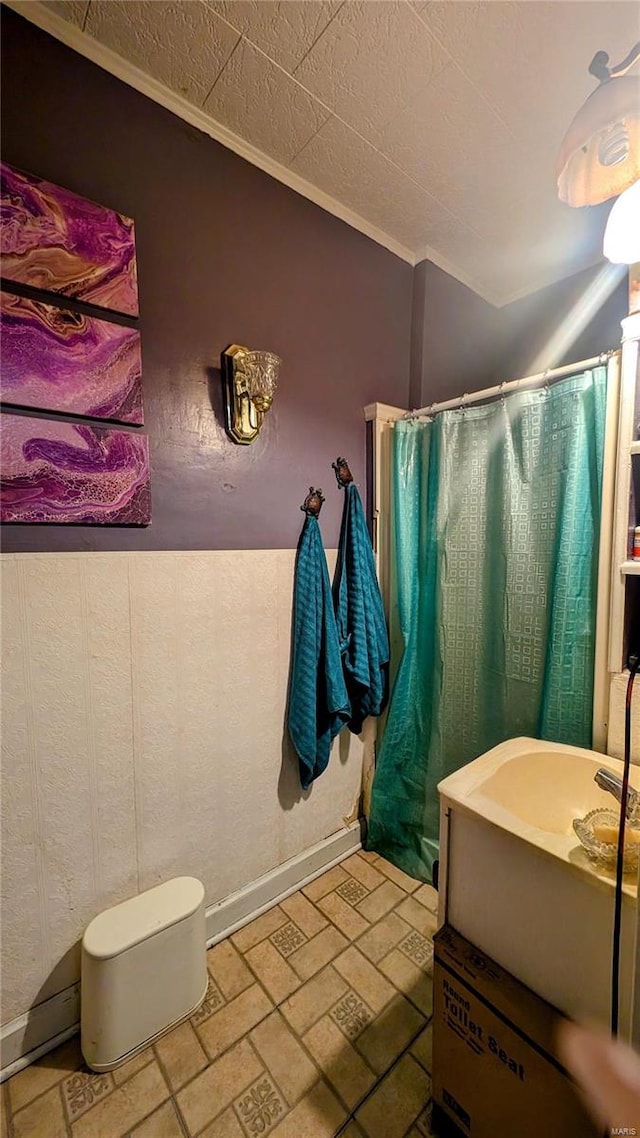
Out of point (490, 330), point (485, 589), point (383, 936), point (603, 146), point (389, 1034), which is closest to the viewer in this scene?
point (603, 146)

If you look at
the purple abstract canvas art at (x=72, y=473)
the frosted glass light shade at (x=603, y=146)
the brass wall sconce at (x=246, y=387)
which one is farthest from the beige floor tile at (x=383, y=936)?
the frosted glass light shade at (x=603, y=146)

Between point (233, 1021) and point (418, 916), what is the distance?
651 millimetres

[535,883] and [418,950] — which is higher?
[535,883]

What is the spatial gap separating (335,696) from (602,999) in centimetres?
89

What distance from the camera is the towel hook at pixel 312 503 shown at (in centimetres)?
146

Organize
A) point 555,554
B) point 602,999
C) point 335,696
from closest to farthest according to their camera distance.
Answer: point 602,999
point 555,554
point 335,696

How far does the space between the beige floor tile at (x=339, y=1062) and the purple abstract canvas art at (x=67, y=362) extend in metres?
1.69

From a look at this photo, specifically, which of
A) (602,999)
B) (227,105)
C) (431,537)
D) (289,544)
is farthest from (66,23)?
(602,999)

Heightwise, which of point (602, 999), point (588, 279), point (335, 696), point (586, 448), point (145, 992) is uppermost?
point (588, 279)

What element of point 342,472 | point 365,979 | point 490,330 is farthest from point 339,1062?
point 490,330

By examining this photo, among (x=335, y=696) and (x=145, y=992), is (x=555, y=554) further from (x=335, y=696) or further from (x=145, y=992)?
(x=145, y=992)

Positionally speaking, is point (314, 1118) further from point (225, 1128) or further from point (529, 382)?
point (529, 382)

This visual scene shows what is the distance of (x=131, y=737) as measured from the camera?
44.4 inches

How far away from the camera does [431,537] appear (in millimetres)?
1591
